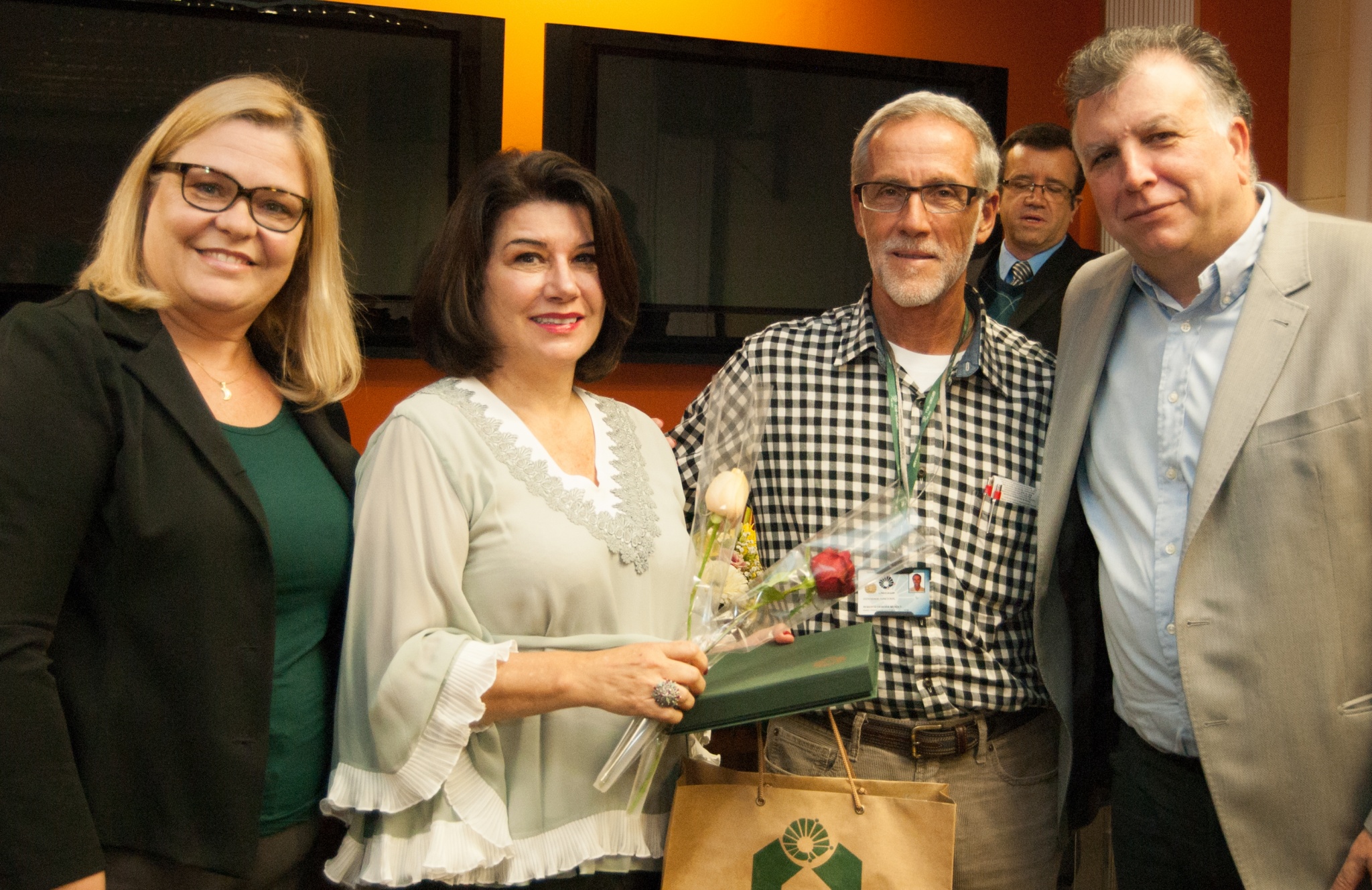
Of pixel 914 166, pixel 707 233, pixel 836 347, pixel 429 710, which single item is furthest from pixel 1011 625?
pixel 707 233

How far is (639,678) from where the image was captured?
1.43 meters

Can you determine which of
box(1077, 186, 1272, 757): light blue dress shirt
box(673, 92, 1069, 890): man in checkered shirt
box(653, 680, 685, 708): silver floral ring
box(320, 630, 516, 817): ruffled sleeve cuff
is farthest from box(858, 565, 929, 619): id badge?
box(320, 630, 516, 817): ruffled sleeve cuff

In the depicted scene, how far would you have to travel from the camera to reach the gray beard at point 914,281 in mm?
1959

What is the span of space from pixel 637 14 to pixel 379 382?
169 centimetres

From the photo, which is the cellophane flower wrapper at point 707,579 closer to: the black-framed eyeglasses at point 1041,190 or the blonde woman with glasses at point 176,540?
the blonde woman with glasses at point 176,540

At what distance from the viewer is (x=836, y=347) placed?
203 cm

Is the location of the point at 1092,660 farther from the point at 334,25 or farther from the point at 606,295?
the point at 334,25

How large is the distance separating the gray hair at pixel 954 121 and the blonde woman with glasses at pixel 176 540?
1030 millimetres

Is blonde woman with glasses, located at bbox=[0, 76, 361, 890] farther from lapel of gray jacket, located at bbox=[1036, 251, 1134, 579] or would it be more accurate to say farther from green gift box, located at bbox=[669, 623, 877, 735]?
lapel of gray jacket, located at bbox=[1036, 251, 1134, 579]

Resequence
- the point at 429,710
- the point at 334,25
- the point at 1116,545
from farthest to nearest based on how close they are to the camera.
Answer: the point at 334,25 < the point at 1116,545 < the point at 429,710

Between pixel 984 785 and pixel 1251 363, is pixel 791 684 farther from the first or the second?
pixel 1251 363

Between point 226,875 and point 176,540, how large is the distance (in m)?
0.47

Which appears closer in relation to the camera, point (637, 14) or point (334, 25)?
point (334, 25)

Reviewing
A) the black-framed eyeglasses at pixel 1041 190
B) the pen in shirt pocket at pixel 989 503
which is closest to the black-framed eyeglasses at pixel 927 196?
the pen in shirt pocket at pixel 989 503
